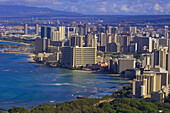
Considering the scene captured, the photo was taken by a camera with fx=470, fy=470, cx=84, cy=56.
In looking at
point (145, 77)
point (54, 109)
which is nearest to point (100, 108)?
point (54, 109)

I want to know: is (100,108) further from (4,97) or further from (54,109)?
(4,97)

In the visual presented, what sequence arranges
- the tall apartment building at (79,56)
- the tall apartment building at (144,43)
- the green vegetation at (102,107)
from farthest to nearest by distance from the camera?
the tall apartment building at (144,43)
the tall apartment building at (79,56)
the green vegetation at (102,107)

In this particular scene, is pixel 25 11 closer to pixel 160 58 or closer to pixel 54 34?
pixel 54 34

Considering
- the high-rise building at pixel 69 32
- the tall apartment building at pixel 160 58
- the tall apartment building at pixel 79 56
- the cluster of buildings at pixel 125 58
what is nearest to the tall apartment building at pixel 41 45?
the cluster of buildings at pixel 125 58

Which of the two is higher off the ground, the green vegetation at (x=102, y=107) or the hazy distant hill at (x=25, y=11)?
the hazy distant hill at (x=25, y=11)

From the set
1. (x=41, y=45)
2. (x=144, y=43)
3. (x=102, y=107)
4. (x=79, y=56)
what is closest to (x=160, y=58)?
(x=79, y=56)

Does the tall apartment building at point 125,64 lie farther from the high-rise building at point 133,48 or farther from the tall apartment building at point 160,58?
the high-rise building at point 133,48

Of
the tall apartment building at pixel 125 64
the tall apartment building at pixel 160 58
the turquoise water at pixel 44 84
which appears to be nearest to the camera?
the turquoise water at pixel 44 84
